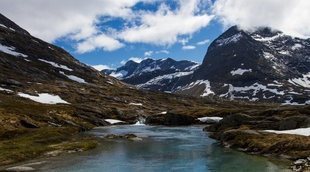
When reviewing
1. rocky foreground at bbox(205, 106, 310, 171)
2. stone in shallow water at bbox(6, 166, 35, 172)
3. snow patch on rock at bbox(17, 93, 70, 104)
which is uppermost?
snow patch on rock at bbox(17, 93, 70, 104)

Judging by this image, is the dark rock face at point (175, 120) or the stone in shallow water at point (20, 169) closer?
the stone in shallow water at point (20, 169)

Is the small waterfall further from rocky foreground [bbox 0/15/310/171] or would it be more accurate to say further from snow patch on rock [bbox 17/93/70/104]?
snow patch on rock [bbox 17/93/70/104]

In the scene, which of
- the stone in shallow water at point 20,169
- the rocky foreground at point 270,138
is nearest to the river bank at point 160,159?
the stone in shallow water at point 20,169

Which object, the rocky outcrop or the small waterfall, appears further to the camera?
the small waterfall

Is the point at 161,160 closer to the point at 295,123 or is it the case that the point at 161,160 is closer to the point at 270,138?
the point at 270,138

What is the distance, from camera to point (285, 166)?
55531 millimetres

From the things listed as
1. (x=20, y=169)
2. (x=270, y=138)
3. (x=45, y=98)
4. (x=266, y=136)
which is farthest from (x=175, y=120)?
(x=20, y=169)

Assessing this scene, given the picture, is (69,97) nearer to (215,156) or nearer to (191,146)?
(191,146)

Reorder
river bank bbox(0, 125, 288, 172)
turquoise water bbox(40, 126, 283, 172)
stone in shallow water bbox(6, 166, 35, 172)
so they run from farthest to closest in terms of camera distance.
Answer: river bank bbox(0, 125, 288, 172), turquoise water bbox(40, 126, 283, 172), stone in shallow water bbox(6, 166, 35, 172)

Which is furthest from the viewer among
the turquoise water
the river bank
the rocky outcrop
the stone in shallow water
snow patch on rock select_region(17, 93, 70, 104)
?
snow patch on rock select_region(17, 93, 70, 104)

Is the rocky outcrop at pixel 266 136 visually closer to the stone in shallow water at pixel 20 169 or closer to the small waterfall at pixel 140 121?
the stone in shallow water at pixel 20 169

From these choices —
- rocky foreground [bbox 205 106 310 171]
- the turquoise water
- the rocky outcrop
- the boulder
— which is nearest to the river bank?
the turquoise water

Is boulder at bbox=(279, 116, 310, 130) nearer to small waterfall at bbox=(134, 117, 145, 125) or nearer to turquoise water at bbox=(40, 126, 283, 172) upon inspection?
turquoise water at bbox=(40, 126, 283, 172)

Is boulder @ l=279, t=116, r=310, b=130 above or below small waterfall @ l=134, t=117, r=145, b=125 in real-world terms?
below
